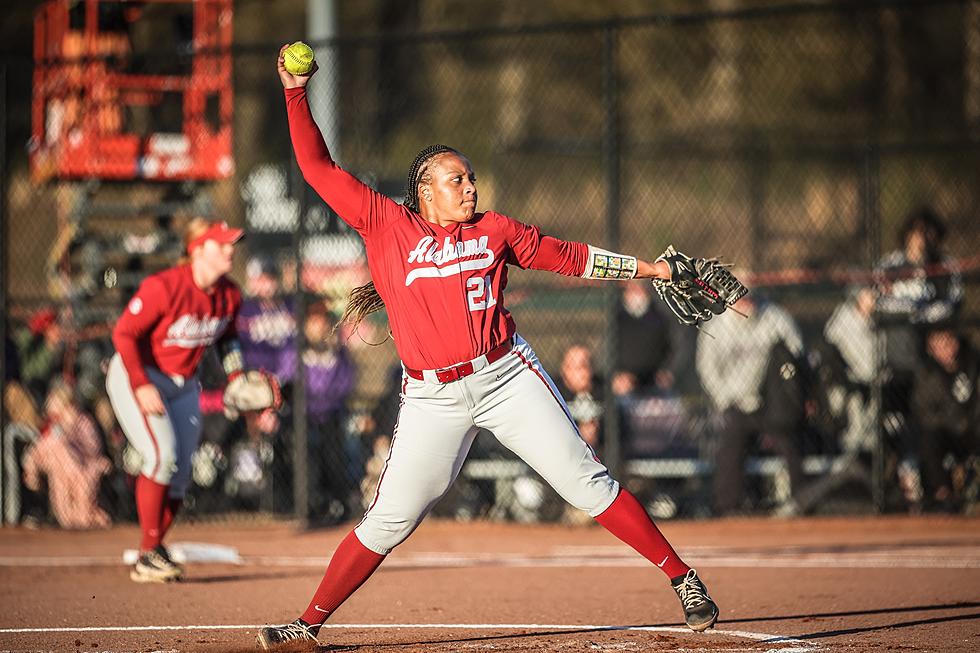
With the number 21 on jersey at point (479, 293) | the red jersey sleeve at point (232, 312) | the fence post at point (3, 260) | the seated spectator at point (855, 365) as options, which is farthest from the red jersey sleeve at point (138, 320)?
the seated spectator at point (855, 365)

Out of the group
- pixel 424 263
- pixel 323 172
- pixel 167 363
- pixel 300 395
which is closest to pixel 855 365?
pixel 300 395

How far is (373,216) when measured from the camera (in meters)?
5.59

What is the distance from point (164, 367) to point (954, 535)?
5.55m

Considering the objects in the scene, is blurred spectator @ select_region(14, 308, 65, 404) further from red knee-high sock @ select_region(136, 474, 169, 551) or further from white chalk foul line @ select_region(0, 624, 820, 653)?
white chalk foul line @ select_region(0, 624, 820, 653)

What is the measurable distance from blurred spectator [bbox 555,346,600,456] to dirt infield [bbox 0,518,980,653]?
0.75 metres

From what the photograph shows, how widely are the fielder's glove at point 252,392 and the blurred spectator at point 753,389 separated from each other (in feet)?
13.4

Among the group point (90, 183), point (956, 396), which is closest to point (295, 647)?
point (956, 396)

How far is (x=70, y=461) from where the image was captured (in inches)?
438

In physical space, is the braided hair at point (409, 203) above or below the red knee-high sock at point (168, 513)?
above

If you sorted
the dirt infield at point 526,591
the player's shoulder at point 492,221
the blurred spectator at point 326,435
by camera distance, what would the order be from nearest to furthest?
the player's shoulder at point 492,221 < the dirt infield at point 526,591 < the blurred spectator at point 326,435

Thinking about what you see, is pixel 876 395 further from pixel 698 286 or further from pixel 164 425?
pixel 164 425

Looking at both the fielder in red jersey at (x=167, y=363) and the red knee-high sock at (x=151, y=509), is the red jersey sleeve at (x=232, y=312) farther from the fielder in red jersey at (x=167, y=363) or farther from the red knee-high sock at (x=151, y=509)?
the red knee-high sock at (x=151, y=509)

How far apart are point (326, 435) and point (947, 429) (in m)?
4.71

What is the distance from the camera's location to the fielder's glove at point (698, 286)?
5.86 metres
